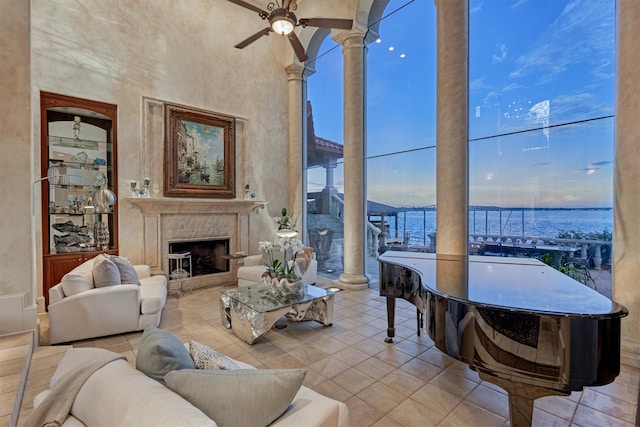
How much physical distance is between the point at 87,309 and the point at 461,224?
183 inches

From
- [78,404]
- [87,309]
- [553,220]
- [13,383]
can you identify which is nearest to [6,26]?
[87,309]

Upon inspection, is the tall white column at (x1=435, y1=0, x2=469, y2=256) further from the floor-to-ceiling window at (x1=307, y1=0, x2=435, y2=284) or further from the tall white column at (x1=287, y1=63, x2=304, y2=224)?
the tall white column at (x1=287, y1=63, x2=304, y2=224)

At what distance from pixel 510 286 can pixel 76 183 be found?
5.97 meters

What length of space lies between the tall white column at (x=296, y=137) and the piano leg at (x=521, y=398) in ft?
19.1

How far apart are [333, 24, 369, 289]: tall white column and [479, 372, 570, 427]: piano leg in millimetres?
3874

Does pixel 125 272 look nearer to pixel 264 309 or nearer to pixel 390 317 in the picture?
pixel 264 309

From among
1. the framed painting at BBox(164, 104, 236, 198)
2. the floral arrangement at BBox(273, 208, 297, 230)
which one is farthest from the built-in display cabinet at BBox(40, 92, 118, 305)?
the floral arrangement at BBox(273, 208, 297, 230)

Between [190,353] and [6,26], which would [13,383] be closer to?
[190,353]

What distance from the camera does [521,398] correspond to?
64.3 inches

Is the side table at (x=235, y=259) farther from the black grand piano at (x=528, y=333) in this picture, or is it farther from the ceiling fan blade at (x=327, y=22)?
the black grand piano at (x=528, y=333)

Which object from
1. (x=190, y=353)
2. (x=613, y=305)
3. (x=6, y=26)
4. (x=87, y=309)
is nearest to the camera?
(x=190, y=353)

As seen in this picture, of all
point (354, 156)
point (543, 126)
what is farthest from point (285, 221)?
point (543, 126)

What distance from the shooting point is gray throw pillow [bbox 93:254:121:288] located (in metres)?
3.60

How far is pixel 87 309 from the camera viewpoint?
3355mm
